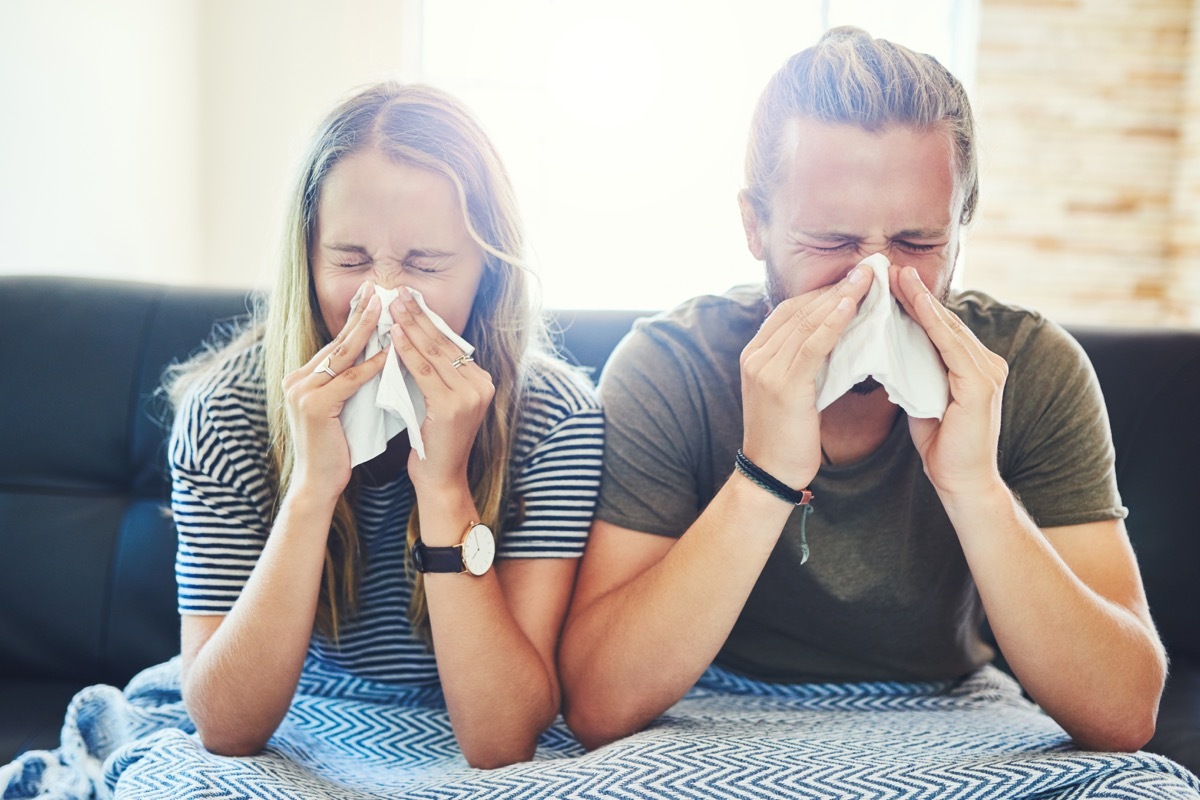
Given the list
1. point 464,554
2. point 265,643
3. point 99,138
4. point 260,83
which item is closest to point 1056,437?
point 464,554

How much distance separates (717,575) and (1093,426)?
0.52 m

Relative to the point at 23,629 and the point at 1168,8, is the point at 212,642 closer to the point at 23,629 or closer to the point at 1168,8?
the point at 23,629

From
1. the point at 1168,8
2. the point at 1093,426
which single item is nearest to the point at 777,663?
the point at 1093,426

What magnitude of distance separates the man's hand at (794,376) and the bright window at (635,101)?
3.07 metres

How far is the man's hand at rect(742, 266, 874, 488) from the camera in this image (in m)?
1.06

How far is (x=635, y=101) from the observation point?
424 cm

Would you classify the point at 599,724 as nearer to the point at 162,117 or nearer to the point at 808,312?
the point at 808,312

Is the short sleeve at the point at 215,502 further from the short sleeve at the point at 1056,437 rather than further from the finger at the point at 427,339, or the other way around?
the short sleeve at the point at 1056,437

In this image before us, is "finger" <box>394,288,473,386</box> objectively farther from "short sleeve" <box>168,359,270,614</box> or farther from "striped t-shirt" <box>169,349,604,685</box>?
"short sleeve" <box>168,359,270,614</box>

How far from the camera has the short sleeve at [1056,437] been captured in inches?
47.1

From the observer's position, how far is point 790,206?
1.17 meters

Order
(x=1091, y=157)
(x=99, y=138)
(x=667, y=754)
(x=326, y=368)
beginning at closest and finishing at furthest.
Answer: (x=667, y=754)
(x=326, y=368)
(x=99, y=138)
(x=1091, y=157)

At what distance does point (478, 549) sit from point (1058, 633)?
2.08 feet

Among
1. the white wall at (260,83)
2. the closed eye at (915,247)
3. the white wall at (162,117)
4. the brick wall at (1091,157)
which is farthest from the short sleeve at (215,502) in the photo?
the brick wall at (1091,157)
